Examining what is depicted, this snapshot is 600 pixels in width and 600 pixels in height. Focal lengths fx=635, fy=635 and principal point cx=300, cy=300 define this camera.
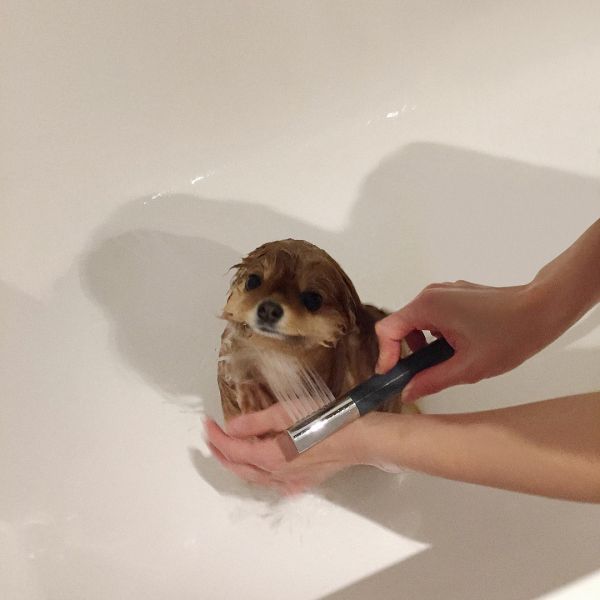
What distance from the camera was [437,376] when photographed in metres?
0.73

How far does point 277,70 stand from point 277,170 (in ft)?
0.59

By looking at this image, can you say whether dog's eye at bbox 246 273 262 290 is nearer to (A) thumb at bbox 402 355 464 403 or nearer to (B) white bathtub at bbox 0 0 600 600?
(A) thumb at bbox 402 355 464 403

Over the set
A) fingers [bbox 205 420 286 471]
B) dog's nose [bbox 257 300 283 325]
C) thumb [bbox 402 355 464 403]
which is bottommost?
thumb [bbox 402 355 464 403]

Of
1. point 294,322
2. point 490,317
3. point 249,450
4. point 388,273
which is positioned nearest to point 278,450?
point 249,450

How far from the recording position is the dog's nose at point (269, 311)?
0.68 metres

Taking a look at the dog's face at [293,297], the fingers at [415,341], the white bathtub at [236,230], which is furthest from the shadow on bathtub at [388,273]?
the dog's face at [293,297]

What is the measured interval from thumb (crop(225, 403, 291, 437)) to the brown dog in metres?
0.02

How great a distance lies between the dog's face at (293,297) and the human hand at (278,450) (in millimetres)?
112

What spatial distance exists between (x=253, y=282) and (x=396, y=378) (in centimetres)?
19

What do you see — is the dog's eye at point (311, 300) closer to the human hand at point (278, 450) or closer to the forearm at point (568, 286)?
the human hand at point (278, 450)

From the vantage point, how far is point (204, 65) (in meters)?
1.08

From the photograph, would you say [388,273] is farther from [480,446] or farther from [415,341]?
[480,446]

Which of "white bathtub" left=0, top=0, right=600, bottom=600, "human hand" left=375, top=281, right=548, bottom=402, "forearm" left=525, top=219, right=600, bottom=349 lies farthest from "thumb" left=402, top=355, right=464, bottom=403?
"white bathtub" left=0, top=0, right=600, bottom=600

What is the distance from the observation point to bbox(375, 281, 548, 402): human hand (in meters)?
0.71
